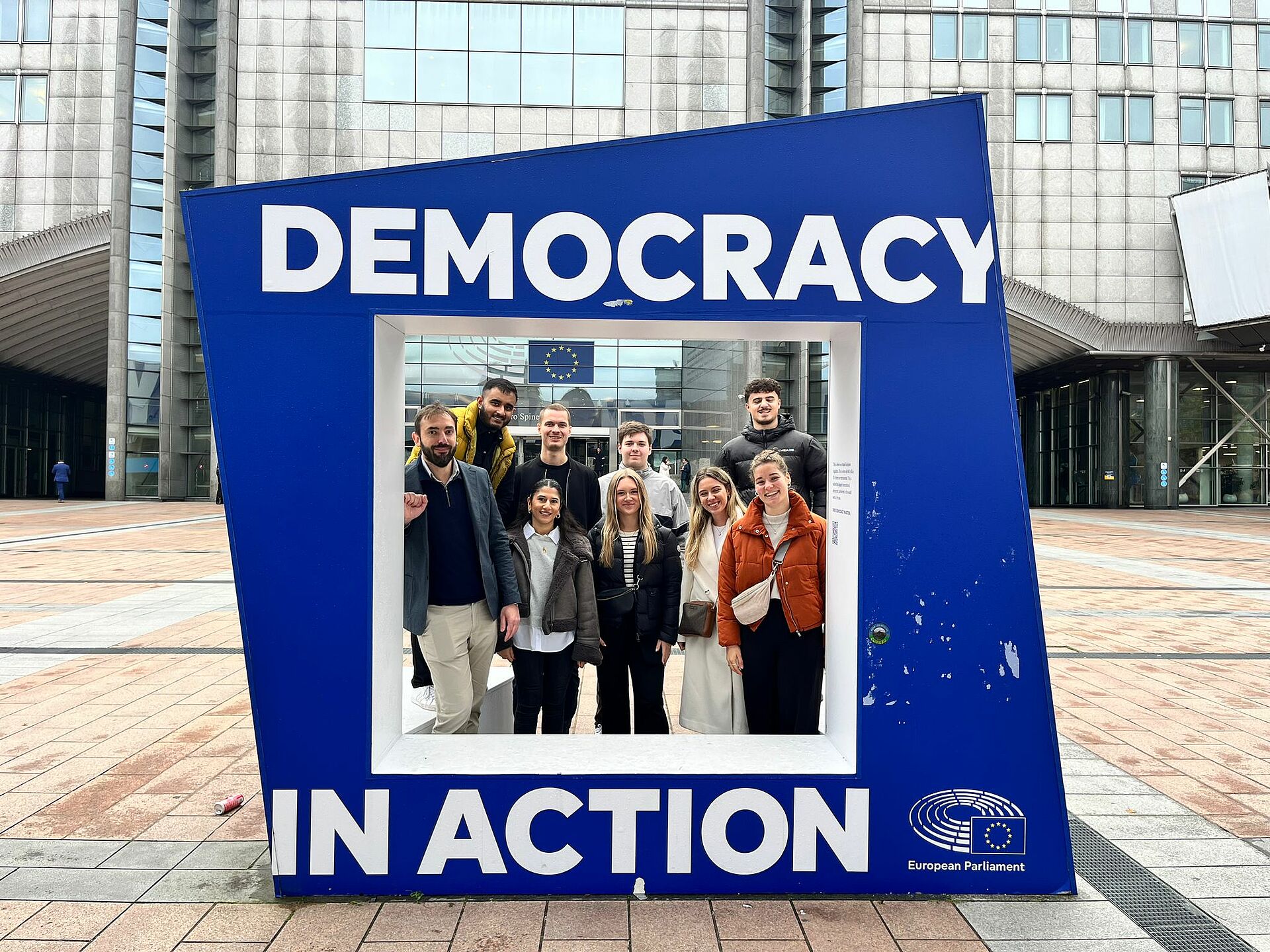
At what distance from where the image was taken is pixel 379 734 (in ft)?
10.9

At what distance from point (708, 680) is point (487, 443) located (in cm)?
177

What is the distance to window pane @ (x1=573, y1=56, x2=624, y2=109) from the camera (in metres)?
27.2

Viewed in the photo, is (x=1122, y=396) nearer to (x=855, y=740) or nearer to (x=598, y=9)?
(x=598, y=9)

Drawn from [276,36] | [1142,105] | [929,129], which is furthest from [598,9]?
[929,129]

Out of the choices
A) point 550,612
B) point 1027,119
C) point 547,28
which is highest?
point 547,28

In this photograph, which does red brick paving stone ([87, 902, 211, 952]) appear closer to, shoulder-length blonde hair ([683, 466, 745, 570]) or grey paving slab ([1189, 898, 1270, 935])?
grey paving slab ([1189, 898, 1270, 935])

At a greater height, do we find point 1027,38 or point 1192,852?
point 1027,38

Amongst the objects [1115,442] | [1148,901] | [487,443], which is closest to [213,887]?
[487,443]

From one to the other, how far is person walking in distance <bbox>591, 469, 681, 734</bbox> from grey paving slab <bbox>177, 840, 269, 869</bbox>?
166 cm

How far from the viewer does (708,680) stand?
415 cm

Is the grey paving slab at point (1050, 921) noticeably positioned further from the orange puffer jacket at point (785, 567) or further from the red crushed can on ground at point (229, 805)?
the red crushed can on ground at point (229, 805)

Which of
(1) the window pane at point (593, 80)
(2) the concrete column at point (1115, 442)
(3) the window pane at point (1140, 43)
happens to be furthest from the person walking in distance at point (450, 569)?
(3) the window pane at point (1140, 43)

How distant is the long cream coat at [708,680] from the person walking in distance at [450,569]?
0.87 metres

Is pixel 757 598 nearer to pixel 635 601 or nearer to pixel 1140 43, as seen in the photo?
pixel 635 601
